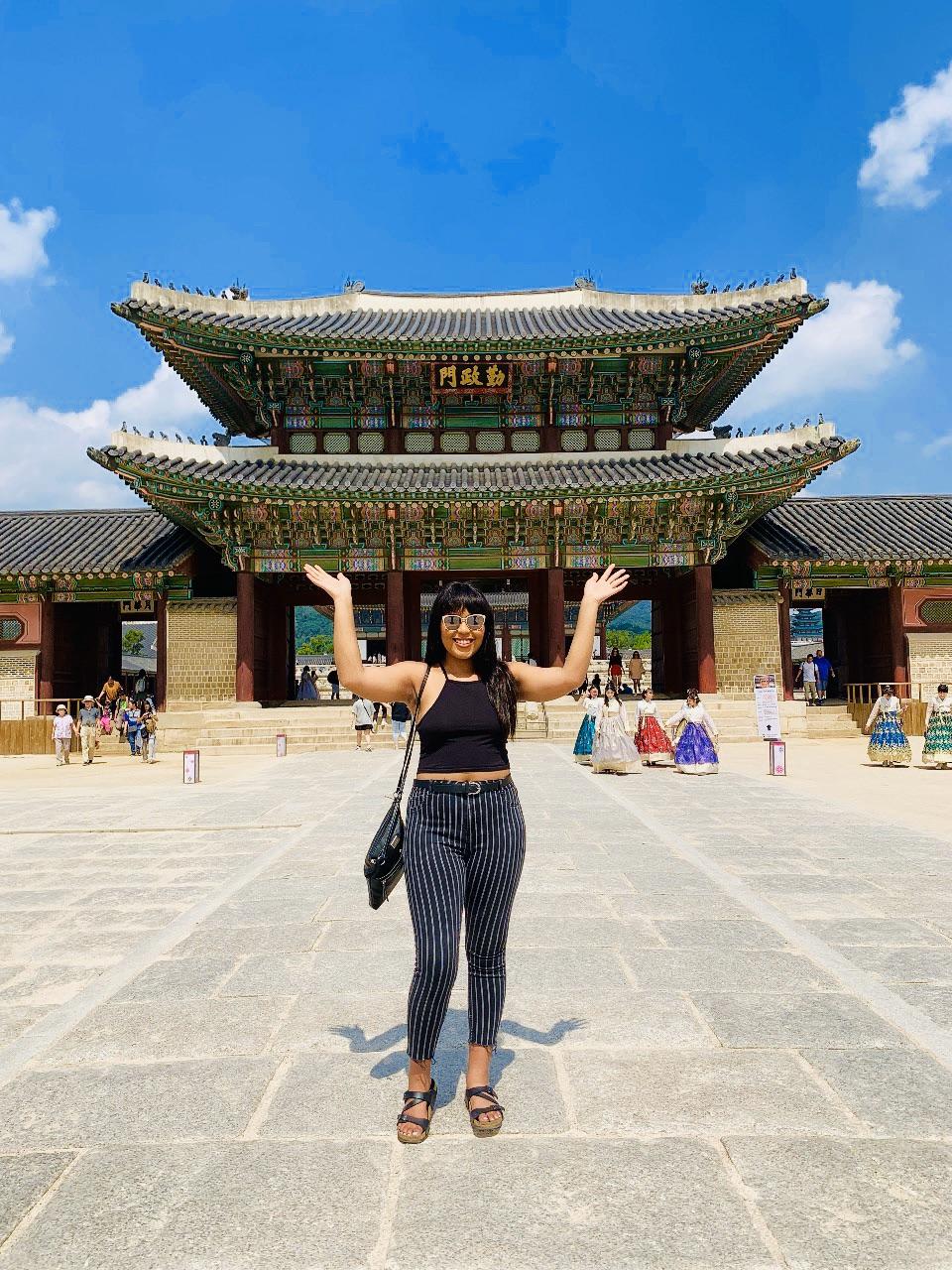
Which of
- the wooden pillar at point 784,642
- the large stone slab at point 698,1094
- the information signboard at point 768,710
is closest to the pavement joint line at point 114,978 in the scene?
the large stone slab at point 698,1094

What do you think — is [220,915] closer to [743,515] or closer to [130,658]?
[743,515]

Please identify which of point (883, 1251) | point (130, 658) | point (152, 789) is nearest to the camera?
point (883, 1251)

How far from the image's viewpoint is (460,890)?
2.60 m

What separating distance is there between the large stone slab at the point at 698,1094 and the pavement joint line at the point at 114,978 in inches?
79.7

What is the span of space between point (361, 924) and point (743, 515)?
17332 mm

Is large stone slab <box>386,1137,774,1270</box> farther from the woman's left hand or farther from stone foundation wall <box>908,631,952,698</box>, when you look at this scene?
stone foundation wall <box>908,631,952,698</box>

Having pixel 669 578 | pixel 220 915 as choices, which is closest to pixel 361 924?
pixel 220 915

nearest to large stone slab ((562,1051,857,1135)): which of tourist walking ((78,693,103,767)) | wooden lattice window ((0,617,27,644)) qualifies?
tourist walking ((78,693,103,767))

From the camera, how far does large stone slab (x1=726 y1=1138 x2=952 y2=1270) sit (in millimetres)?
1927

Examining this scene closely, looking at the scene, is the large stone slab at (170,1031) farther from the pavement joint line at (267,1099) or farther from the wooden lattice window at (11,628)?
the wooden lattice window at (11,628)

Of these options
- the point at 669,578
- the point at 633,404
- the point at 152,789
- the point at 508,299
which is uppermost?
the point at 508,299

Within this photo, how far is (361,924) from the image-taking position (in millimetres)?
4777

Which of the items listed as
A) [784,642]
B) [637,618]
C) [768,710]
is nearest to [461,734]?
[768,710]

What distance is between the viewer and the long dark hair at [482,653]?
2768 mm
